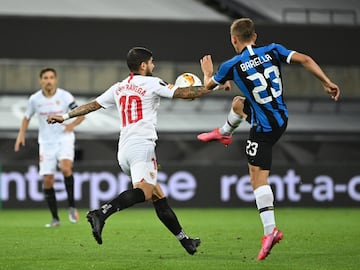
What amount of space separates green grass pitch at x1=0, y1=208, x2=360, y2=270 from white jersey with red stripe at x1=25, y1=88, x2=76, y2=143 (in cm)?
132

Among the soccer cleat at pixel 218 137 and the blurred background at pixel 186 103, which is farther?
the blurred background at pixel 186 103

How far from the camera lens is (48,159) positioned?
14.4m

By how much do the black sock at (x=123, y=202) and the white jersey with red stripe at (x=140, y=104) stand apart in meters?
0.56

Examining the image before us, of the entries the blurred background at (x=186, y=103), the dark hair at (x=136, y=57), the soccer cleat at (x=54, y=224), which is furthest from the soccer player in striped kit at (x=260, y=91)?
the blurred background at (x=186, y=103)

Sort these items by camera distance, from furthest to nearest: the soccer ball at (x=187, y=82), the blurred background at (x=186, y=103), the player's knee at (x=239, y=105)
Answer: the blurred background at (x=186, y=103), the player's knee at (x=239, y=105), the soccer ball at (x=187, y=82)

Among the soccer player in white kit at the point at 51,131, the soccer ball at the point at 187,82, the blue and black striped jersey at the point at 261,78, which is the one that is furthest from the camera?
the soccer player in white kit at the point at 51,131

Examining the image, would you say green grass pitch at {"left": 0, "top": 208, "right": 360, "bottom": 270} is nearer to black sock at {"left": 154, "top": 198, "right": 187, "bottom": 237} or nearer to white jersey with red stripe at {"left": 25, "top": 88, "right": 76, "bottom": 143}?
black sock at {"left": 154, "top": 198, "right": 187, "bottom": 237}

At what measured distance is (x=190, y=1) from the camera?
2742 centimetres

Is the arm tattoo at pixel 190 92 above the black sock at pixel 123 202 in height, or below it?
above

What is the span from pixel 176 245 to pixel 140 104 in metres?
1.99

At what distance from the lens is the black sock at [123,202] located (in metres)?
8.75

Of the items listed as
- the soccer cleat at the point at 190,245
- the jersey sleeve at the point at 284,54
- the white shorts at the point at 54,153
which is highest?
the jersey sleeve at the point at 284,54

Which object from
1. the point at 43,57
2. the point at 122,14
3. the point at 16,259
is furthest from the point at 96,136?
the point at 16,259

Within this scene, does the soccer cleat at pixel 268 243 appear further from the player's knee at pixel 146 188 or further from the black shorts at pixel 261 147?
the player's knee at pixel 146 188
